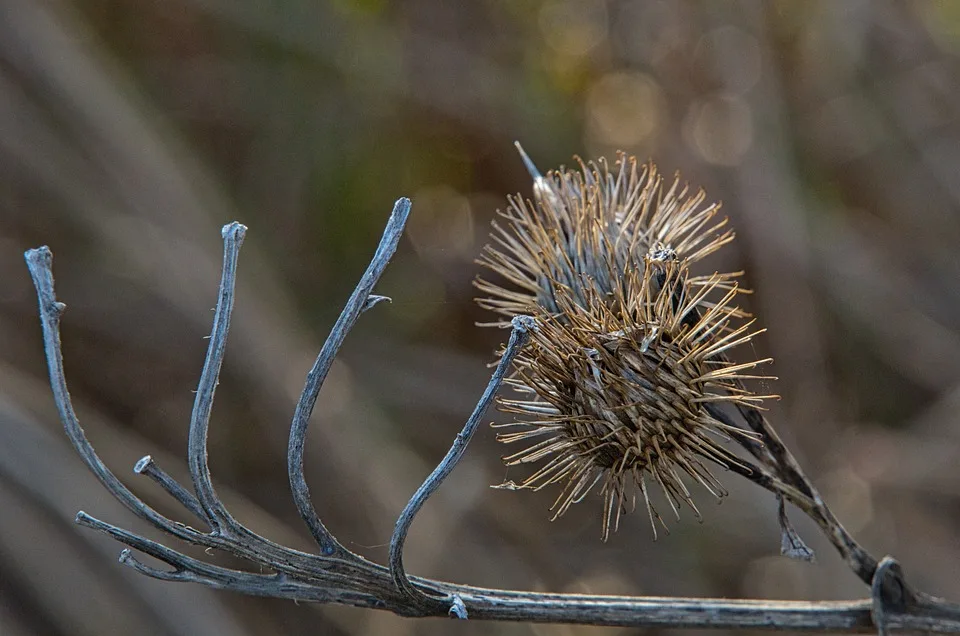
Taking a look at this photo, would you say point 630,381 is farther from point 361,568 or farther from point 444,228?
point 444,228

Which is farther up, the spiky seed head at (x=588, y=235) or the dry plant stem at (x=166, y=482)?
the spiky seed head at (x=588, y=235)

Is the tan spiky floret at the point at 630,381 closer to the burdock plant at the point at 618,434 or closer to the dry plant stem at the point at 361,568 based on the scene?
the burdock plant at the point at 618,434

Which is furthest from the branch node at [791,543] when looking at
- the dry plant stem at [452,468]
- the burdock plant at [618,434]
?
the dry plant stem at [452,468]

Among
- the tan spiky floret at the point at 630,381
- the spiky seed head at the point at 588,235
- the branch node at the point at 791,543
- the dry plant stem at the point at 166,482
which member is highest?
the spiky seed head at the point at 588,235

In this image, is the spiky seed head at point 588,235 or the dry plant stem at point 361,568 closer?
the dry plant stem at point 361,568

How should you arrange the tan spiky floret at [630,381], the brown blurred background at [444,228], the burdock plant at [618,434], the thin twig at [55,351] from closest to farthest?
the thin twig at [55,351] → the burdock plant at [618,434] → the tan spiky floret at [630,381] → the brown blurred background at [444,228]

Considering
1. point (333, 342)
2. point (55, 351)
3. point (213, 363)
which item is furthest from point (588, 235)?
point (55, 351)
